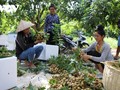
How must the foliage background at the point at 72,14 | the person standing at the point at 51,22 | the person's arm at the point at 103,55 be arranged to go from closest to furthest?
the person's arm at the point at 103,55 → the person standing at the point at 51,22 → the foliage background at the point at 72,14

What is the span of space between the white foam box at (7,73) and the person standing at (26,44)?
1.35 meters

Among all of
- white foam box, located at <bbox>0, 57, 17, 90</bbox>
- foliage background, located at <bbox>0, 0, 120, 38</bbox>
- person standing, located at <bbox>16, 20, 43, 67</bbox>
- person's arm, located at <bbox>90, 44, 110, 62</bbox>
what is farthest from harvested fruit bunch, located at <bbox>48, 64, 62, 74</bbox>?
foliage background, located at <bbox>0, 0, 120, 38</bbox>

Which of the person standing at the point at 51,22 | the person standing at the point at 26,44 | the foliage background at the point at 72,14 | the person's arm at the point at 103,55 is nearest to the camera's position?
the person's arm at the point at 103,55

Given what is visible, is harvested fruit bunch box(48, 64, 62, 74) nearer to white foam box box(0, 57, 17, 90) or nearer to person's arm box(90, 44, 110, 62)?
person's arm box(90, 44, 110, 62)

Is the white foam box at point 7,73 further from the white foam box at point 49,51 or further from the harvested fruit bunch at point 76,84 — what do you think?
the white foam box at point 49,51

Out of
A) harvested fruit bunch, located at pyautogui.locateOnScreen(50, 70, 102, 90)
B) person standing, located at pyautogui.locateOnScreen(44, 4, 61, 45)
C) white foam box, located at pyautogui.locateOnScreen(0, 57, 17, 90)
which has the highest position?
person standing, located at pyautogui.locateOnScreen(44, 4, 61, 45)

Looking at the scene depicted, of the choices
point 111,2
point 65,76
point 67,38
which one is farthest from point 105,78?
point 67,38

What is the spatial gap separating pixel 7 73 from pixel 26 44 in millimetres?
1661

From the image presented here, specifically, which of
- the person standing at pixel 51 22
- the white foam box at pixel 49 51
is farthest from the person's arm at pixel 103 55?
the person standing at pixel 51 22

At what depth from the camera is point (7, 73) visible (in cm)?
384

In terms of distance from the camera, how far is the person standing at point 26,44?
206 inches

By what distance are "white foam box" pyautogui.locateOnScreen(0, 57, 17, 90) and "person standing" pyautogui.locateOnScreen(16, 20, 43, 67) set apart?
135 centimetres

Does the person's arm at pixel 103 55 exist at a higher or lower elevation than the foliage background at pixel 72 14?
lower

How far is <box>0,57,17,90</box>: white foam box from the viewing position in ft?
12.3
